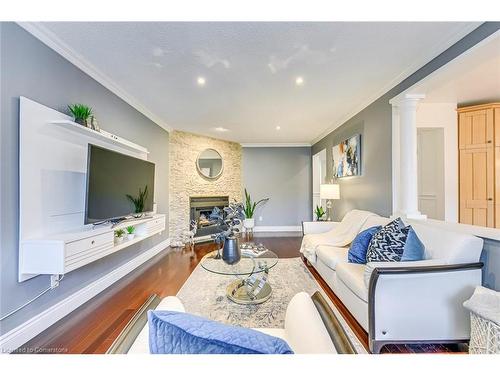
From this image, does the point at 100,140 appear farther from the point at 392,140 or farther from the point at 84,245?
the point at 392,140

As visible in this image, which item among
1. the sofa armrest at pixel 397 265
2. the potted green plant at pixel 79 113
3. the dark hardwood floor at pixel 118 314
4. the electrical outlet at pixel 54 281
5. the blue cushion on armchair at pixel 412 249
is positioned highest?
the potted green plant at pixel 79 113

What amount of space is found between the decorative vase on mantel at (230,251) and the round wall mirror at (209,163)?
10.4 feet

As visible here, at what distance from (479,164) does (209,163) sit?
4.88 meters

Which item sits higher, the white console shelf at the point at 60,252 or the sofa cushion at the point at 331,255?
the white console shelf at the point at 60,252

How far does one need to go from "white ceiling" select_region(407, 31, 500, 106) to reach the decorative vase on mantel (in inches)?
99.5

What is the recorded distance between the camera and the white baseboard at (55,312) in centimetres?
159

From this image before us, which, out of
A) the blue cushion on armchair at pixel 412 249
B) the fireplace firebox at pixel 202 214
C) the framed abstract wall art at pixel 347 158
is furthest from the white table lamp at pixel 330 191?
the fireplace firebox at pixel 202 214

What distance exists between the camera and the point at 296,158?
6395 mm

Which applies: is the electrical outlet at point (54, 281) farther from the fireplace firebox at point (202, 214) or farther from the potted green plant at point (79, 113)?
→ the fireplace firebox at point (202, 214)

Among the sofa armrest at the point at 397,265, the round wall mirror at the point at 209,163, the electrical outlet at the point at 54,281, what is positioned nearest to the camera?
the sofa armrest at the point at 397,265

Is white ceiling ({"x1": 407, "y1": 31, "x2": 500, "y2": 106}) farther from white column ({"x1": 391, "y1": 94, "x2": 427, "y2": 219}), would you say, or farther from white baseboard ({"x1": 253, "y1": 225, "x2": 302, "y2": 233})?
white baseboard ({"x1": 253, "y1": 225, "x2": 302, "y2": 233})
